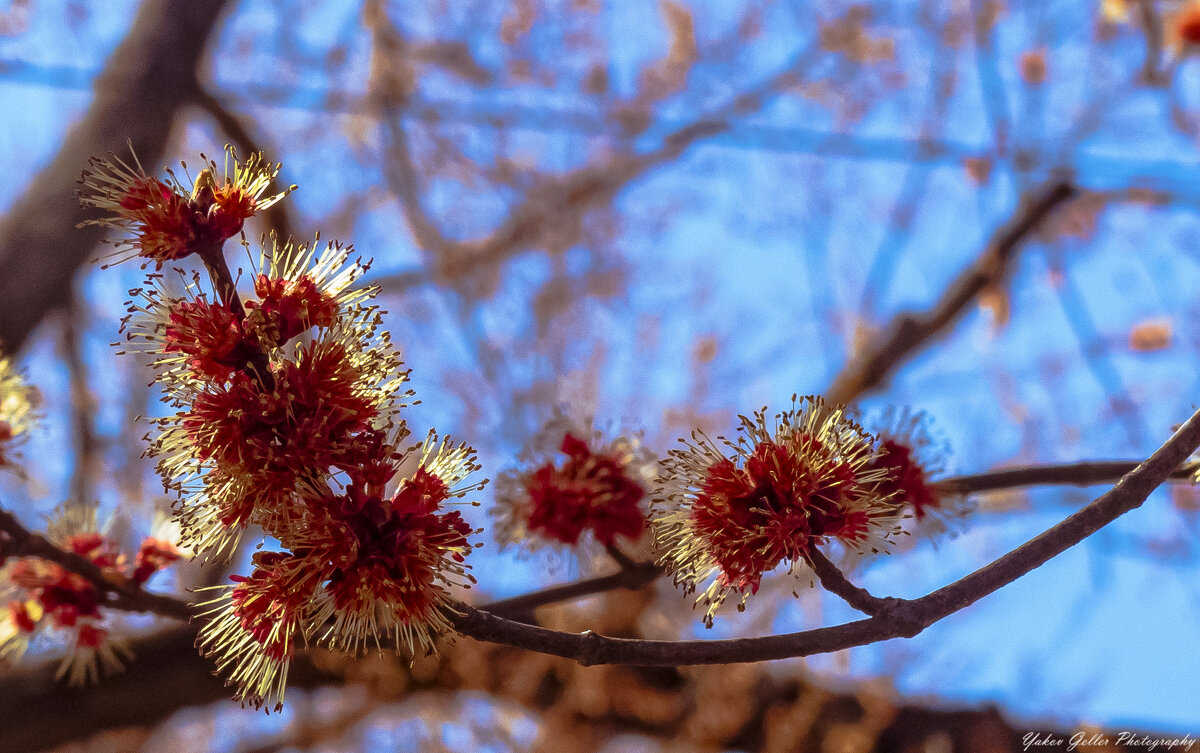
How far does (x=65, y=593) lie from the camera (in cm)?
187

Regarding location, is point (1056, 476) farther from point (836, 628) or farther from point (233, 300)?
point (233, 300)

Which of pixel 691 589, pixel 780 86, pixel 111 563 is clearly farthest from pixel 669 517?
pixel 780 86

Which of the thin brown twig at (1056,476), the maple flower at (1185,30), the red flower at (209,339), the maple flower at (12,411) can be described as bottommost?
the red flower at (209,339)

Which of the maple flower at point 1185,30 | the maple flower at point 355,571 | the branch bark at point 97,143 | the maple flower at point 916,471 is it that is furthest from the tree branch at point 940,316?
the branch bark at point 97,143

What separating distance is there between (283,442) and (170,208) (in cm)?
37

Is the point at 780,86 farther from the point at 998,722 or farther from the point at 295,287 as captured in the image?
the point at 295,287

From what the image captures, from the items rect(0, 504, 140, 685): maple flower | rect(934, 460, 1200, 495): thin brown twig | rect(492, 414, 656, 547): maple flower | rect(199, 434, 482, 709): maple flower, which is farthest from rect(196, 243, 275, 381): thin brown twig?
rect(934, 460, 1200, 495): thin brown twig

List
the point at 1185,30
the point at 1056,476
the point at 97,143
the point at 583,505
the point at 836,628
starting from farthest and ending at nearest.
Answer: the point at 1185,30
the point at 97,143
the point at 583,505
the point at 1056,476
the point at 836,628

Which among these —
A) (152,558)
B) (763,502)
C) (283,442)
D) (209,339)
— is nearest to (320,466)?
(283,442)

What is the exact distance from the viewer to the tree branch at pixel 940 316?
348cm

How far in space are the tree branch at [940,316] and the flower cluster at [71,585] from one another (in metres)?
2.58

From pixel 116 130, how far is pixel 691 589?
263 cm

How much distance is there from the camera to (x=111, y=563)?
1.99 m

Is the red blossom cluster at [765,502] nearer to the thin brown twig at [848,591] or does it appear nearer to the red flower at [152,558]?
the thin brown twig at [848,591]
